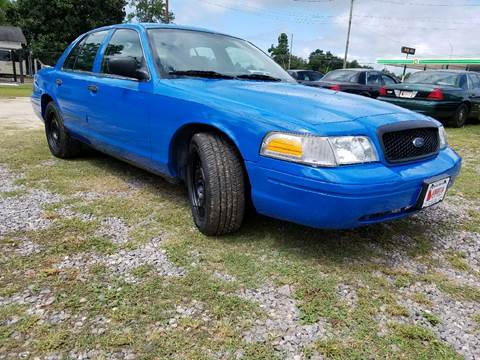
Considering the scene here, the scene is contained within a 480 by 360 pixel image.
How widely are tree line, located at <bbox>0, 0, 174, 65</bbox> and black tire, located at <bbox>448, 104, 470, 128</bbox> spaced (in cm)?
2395

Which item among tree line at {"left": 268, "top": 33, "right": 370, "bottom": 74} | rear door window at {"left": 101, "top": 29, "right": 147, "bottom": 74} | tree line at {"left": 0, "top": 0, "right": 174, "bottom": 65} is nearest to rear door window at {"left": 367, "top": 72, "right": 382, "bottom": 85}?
rear door window at {"left": 101, "top": 29, "right": 147, "bottom": 74}

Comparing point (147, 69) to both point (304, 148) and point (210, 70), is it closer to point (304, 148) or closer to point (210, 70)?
point (210, 70)

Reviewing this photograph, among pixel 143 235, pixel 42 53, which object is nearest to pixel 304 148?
pixel 143 235

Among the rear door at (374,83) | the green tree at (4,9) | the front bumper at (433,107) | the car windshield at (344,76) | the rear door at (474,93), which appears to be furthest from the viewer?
the green tree at (4,9)

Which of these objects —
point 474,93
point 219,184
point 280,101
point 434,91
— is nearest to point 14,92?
point 434,91

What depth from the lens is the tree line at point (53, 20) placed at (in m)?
29.2

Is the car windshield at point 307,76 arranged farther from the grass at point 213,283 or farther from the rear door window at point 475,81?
the grass at point 213,283

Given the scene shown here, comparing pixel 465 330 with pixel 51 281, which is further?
pixel 51 281

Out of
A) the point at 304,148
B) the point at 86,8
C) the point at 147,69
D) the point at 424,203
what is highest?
the point at 86,8

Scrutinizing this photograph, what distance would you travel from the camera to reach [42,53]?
29.2m

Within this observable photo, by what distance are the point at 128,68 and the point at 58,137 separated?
226cm

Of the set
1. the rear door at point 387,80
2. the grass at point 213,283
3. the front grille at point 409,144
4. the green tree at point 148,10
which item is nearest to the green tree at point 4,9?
the green tree at point 148,10

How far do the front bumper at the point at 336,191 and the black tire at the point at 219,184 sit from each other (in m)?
0.15

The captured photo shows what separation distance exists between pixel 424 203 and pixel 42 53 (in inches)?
1260
